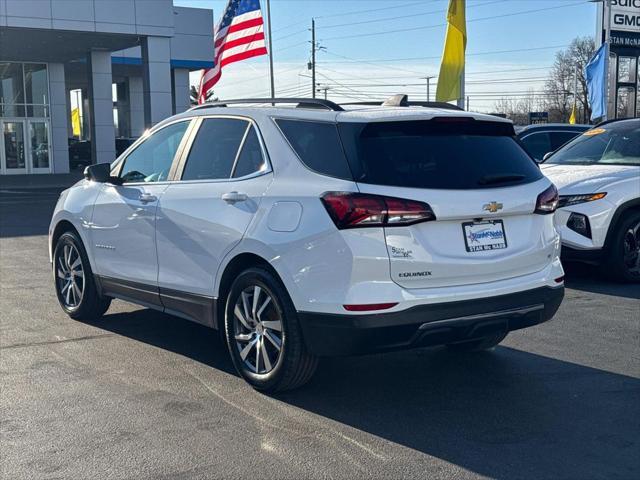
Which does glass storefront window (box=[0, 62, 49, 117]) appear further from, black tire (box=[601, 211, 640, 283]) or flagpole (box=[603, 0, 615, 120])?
black tire (box=[601, 211, 640, 283])

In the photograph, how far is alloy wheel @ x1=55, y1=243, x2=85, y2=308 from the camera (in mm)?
7242

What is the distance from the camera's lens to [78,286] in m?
7.28

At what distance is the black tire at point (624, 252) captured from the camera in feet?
28.6

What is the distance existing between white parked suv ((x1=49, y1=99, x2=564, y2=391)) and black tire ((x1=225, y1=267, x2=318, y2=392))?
0.03 feet

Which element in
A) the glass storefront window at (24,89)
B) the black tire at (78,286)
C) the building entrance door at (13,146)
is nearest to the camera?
the black tire at (78,286)

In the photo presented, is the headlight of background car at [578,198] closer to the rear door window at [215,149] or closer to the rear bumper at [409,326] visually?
the rear bumper at [409,326]

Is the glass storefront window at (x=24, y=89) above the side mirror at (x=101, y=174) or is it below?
above

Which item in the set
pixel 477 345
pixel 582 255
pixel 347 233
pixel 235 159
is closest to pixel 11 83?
pixel 582 255

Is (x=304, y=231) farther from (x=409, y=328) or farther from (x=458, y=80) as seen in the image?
(x=458, y=80)

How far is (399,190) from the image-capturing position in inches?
180

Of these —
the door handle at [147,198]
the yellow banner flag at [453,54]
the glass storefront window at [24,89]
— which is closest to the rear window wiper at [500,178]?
the door handle at [147,198]

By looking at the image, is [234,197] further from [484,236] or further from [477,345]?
[477,345]

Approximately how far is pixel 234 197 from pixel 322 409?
1.47 m

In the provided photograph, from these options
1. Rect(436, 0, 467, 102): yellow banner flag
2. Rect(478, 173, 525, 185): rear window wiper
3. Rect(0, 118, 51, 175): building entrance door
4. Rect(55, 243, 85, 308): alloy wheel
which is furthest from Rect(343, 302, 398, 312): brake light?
Rect(0, 118, 51, 175): building entrance door
